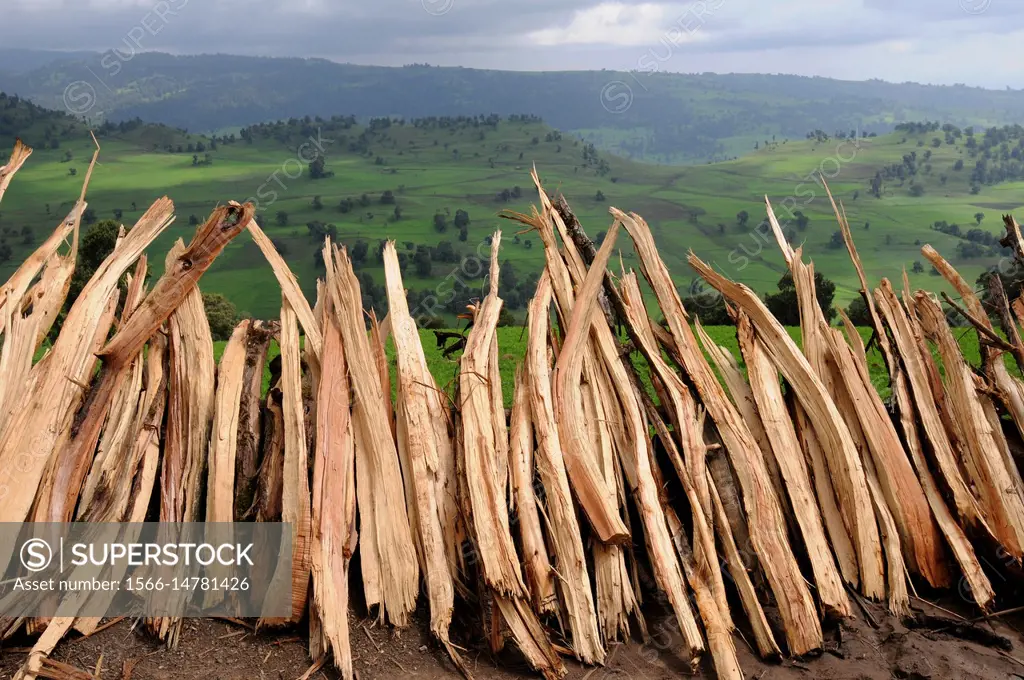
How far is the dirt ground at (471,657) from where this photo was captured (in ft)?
12.1

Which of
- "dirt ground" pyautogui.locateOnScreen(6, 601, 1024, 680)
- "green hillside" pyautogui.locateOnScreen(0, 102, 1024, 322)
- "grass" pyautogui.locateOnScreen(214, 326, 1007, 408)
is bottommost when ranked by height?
"dirt ground" pyautogui.locateOnScreen(6, 601, 1024, 680)

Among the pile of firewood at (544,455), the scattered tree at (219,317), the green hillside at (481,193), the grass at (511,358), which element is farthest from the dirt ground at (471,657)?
the green hillside at (481,193)

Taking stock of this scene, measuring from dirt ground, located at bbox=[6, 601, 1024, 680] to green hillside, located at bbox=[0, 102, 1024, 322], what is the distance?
5185 cm

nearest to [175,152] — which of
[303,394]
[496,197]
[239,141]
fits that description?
[239,141]

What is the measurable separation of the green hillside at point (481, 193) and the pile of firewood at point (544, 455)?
166ft

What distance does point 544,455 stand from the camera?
172 inches

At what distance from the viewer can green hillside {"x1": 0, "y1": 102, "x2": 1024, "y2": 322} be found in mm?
78062

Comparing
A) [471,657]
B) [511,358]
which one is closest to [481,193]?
[511,358]

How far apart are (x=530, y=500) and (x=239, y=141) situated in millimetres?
150671

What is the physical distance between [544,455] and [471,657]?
1166mm

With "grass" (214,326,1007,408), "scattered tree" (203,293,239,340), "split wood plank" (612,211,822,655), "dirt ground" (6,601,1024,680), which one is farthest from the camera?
"scattered tree" (203,293,239,340)

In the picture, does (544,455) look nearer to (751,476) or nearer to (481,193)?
(751,476)

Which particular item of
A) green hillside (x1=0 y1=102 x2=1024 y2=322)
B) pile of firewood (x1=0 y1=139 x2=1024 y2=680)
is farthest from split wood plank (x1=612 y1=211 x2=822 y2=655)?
green hillside (x1=0 y1=102 x2=1024 y2=322)

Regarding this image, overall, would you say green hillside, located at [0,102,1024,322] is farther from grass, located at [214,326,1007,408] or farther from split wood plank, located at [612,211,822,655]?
split wood plank, located at [612,211,822,655]
